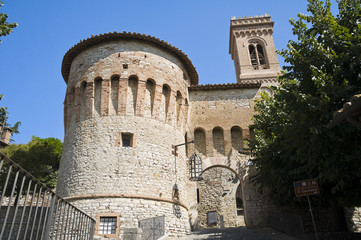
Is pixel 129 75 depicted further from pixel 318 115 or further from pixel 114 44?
pixel 318 115

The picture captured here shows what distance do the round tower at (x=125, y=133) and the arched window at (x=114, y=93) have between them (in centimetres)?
5

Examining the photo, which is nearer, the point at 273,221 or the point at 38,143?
the point at 273,221

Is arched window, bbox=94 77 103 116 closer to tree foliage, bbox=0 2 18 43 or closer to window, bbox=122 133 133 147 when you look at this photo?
window, bbox=122 133 133 147

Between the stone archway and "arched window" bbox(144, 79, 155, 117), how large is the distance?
1090 cm

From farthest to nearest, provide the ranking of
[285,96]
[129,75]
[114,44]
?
[114,44] → [129,75] → [285,96]

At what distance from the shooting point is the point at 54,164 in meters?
25.0

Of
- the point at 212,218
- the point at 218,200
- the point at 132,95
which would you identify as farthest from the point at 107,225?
the point at 218,200

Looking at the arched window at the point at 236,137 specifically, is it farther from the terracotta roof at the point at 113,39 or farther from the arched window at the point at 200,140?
the terracotta roof at the point at 113,39

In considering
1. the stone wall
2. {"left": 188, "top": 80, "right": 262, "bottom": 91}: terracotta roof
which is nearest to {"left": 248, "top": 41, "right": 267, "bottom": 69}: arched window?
{"left": 188, "top": 80, "right": 262, "bottom": 91}: terracotta roof

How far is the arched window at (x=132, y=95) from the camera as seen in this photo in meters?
14.3

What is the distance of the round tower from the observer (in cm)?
1231

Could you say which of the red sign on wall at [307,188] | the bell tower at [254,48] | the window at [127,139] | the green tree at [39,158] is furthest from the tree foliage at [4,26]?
the bell tower at [254,48]

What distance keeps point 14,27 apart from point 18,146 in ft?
67.9

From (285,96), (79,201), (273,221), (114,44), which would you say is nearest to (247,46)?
(114,44)
